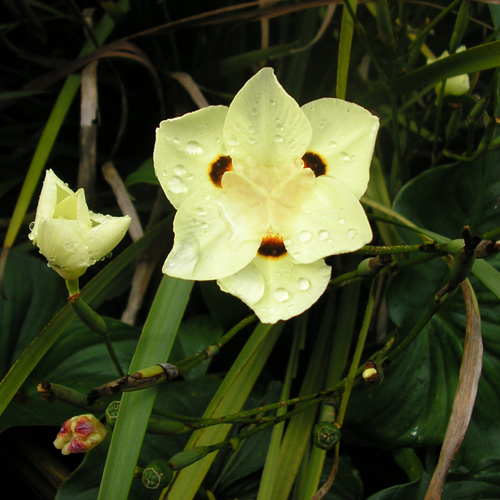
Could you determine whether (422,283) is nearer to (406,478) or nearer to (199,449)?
(406,478)

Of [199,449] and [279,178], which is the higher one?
[279,178]

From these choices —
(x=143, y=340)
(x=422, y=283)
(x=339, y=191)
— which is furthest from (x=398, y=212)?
(x=143, y=340)

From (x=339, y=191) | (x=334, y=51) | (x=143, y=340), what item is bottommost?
(x=143, y=340)

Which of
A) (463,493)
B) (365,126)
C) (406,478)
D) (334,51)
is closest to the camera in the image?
(365,126)

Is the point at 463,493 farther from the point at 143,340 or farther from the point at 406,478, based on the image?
the point at 143,340

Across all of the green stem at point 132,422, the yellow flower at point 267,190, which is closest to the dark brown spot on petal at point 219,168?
the yellow flower at point 267,190

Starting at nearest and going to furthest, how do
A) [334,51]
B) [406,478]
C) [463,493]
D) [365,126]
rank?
[365,126]
[463,493]
[406,478]
[334,51]

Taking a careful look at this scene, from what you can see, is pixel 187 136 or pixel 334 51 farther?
pixel 334 51
